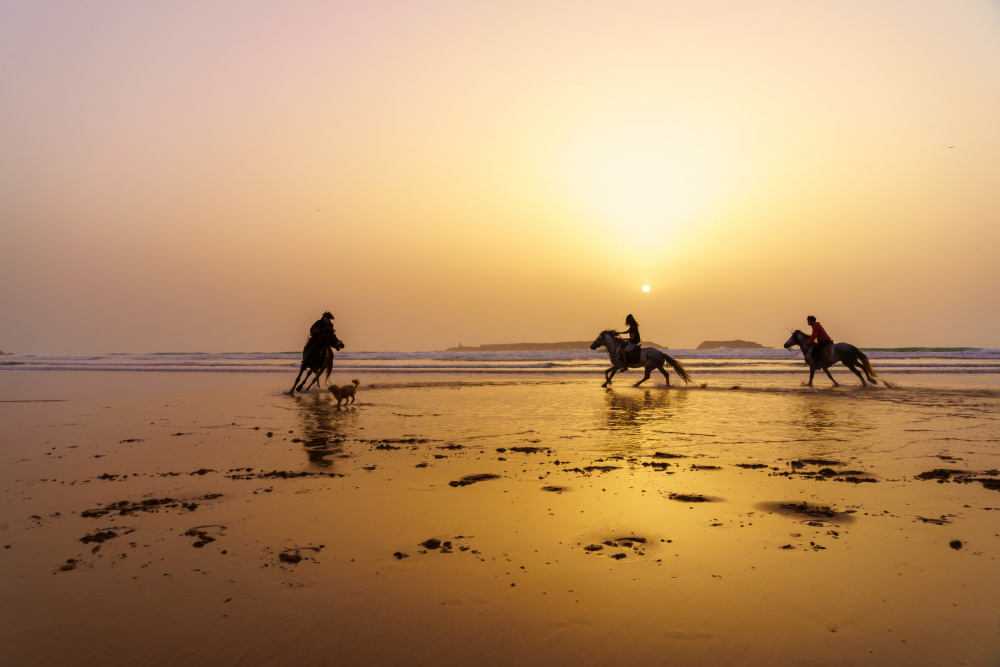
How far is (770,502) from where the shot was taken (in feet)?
18.6

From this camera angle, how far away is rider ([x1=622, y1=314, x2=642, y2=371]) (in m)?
19.7

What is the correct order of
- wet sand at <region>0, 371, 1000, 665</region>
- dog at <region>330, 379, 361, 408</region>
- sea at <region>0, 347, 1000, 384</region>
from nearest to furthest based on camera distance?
wet sand at <region>0, 371, 1000, 665</region> < dog at <region>330, 379, 361, 408</region> < sea at <region>0, 347, 1000, 384</region>

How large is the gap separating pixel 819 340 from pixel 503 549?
18.3 metres

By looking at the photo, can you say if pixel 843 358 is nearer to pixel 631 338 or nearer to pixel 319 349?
pixel 631 338

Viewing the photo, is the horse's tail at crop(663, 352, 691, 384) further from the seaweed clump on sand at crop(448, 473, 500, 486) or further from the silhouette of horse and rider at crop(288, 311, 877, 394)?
the seaweed clump on sand at crop(448, 473, 500, 486)

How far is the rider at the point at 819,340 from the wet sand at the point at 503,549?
952 centimetres

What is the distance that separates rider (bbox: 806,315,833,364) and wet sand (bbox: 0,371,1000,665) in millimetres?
9524

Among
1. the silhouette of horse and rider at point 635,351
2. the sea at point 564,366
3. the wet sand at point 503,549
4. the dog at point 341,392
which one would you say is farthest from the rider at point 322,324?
the sea at point 564,366

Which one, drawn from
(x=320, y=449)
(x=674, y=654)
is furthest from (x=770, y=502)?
(x=320, y=449)

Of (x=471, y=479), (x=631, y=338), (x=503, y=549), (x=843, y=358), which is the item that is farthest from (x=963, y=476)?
(x=843, y=358)

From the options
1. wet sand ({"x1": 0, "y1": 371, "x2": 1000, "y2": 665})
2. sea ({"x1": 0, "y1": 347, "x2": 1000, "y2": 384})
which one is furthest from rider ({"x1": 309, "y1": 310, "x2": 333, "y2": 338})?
sea ({"x1": 0, "y1": 347, "x2": 1000, "y2": 384})

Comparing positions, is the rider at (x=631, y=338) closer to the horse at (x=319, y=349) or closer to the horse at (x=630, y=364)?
the horse at (x=630, y=364)

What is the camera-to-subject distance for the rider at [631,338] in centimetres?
1967

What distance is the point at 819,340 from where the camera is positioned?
19422 millimetres
